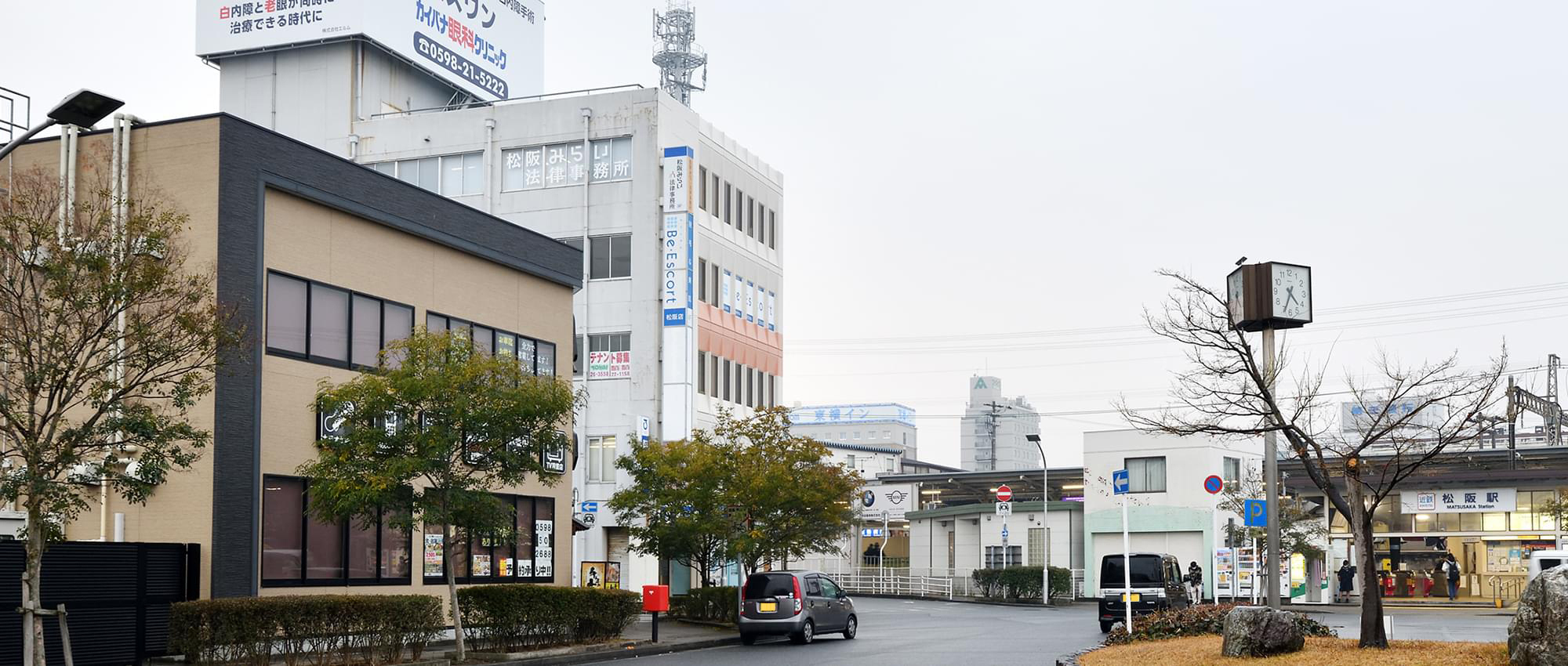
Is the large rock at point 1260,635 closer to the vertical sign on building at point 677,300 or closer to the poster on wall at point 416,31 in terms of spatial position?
the vertical sign on building at point 677,300

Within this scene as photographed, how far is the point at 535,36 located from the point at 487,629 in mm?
46601

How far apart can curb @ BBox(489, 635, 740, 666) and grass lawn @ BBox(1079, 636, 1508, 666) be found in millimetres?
8725

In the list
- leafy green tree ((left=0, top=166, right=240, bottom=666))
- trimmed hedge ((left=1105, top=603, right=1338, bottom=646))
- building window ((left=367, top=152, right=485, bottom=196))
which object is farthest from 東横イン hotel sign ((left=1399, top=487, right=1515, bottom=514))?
leafy green tree ((left=0, top=166, right=240, bottom=666))

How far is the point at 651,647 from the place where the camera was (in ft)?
96.0

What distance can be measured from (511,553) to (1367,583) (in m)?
18.9

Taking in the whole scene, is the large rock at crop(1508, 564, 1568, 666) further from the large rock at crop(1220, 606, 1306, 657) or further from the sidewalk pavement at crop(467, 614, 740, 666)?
the sidewalk pavement at crop(467, 614, 740, 666)

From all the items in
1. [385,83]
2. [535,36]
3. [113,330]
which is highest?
[535,36]

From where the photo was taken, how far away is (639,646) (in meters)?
29.1

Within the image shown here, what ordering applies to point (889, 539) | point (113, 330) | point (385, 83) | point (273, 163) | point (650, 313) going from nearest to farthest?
point (113, 330) < point (273, 163) < point (650, 313) < point (385, 83) < point (889, 539)

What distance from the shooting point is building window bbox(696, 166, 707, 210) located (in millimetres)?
54500

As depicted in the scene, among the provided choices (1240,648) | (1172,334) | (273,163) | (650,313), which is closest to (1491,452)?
(650,313)

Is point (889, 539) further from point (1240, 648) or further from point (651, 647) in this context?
point (1240, 648)

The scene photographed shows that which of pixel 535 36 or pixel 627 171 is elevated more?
pixel 535 36

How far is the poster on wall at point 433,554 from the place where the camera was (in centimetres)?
2970
